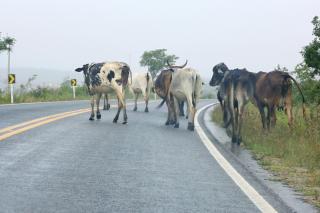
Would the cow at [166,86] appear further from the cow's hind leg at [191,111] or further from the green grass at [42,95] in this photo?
the green grass at [42,95]

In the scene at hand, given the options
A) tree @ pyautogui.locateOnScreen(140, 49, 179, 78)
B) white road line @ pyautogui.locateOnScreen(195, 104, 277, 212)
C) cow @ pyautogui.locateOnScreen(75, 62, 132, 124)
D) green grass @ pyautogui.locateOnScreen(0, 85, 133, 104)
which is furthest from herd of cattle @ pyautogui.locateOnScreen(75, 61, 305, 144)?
tree @ pyautogui.locateOnScreen(140, 49, 179, 78)

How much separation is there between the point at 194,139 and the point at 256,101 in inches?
115

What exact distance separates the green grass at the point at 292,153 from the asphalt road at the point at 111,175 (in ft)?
2.92

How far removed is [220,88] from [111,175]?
8041 mm

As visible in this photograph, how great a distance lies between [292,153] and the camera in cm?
1196

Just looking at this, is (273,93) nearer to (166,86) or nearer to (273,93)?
(273,93)

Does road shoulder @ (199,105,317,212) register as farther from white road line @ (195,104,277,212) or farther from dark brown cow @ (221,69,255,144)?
dark brown cow @ (221,69,255,144)

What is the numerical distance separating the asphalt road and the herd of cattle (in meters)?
1.33

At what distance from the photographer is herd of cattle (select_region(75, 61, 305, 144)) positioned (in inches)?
551

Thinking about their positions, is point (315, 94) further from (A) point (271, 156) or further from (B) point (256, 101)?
(A) point (271, 156)

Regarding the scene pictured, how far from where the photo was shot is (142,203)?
283 inches

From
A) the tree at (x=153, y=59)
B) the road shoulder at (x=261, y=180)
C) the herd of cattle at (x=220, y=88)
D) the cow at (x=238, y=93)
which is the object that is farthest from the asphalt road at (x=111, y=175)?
the tree at (x=153, y=59)

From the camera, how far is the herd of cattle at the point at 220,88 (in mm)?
14000

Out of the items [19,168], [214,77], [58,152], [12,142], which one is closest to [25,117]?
[214,77]
